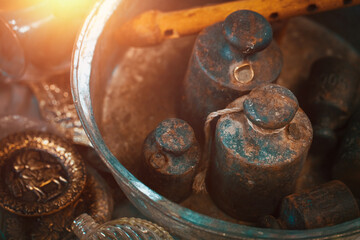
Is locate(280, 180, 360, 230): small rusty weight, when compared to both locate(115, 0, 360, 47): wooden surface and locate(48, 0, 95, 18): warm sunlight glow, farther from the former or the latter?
locate(48, 0, 95, 18): warm sunlight glow

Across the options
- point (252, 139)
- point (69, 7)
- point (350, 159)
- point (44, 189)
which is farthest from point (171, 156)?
point (69, 7)

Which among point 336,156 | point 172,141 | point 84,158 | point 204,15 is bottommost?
point 336,156

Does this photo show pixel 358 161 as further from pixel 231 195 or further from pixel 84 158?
pixel 84 158

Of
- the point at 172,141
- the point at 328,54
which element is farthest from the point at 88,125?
the point at 328,54

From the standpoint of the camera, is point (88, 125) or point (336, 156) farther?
point (336, 156)

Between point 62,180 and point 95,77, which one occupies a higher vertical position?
point 95,77

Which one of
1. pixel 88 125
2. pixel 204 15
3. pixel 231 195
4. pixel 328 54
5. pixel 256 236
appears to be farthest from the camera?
pixel 328 54
